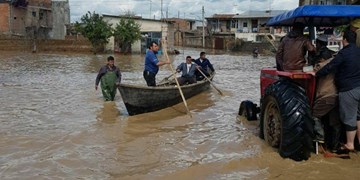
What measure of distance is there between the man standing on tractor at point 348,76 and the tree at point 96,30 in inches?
1483

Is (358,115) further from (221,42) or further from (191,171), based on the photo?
(221,42)

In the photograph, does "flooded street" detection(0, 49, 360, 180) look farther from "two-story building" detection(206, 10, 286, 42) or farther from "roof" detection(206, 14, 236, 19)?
"roof" detection(206, 14, 236, 19)

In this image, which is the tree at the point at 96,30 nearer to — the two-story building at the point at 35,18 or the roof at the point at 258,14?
the two-story building at the point at 35,18

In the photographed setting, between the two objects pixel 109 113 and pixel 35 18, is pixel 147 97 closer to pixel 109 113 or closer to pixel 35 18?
pixel 109 113

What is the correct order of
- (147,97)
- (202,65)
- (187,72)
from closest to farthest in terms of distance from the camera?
(147,97), (187,72), (202,65)

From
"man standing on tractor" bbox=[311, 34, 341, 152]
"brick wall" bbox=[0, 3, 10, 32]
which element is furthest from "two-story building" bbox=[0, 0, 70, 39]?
"man standing on tractor" bbox=[311, 34, 341, 152]

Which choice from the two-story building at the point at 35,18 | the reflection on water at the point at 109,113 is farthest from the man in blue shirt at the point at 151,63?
the two-story building at the point at 35,18

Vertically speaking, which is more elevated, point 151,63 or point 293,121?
point 151,63

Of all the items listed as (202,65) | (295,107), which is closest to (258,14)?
(202,65)

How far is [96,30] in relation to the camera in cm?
4134

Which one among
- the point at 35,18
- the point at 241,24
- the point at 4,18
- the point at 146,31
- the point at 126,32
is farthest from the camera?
the point at 241,24

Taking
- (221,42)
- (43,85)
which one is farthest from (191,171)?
(221,42)

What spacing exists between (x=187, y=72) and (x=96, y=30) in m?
29.9

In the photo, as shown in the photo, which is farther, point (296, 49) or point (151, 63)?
point (151, 63)
